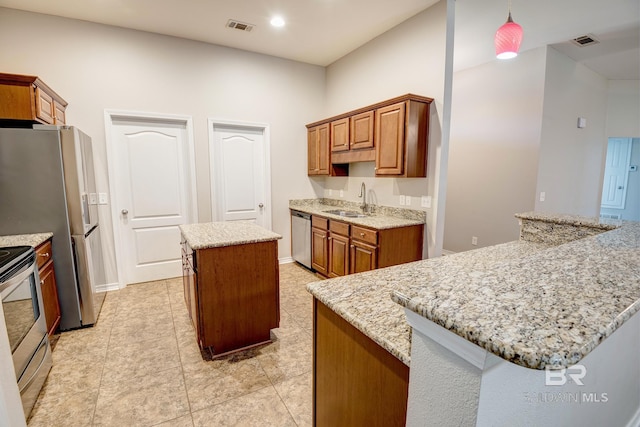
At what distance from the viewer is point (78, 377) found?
2066 mm

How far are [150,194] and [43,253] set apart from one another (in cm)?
157

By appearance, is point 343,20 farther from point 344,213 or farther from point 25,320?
point 25,320

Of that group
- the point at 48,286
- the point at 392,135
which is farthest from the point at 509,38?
the point at 48,286

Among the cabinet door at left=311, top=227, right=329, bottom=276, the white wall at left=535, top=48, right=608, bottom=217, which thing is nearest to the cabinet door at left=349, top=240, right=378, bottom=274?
the cabinet door at left=311, top=227, right=329, bottom=276

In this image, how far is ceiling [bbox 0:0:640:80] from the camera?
299 centimetres

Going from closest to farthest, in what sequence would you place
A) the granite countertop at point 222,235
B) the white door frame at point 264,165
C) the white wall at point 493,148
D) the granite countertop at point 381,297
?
the granite countertop at point 381,297 → the granite countertop at point 222,235 → the white wall at point 493,148 → the white door frame at point 264,165

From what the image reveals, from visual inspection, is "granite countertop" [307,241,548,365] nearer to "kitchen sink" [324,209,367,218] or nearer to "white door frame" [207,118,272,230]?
"kitchen sink" [324,209,367,218]

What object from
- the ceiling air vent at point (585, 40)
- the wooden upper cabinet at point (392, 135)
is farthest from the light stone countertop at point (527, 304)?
the ceiling air vent at point (585, 40)

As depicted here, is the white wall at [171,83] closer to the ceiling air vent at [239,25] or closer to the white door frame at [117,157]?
the white door frame at [117,157]

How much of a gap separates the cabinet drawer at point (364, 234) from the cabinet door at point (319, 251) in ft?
1.93

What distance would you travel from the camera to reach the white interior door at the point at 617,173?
656 centimetres

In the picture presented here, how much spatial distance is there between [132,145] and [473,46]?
4.55 meters

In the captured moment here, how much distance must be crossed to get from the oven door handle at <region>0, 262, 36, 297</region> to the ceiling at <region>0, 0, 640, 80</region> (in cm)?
268

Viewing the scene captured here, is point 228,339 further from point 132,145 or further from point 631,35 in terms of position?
point 631,35
